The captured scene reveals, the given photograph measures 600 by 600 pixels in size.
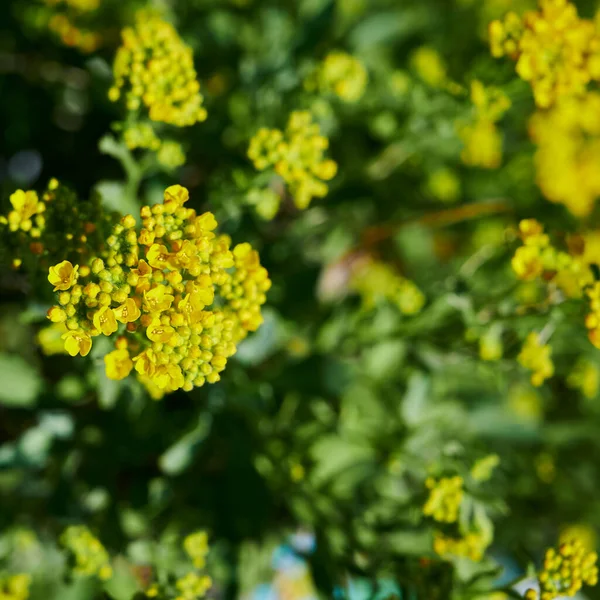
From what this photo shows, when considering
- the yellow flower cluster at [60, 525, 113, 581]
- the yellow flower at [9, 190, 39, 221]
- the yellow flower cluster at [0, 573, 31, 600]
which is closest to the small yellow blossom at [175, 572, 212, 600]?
the yellow flower cluster at [60, 525, 113, 581]

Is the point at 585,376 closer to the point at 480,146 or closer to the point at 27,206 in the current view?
the point at 480,146

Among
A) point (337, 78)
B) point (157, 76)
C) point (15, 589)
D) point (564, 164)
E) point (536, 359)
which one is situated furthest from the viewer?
point (564, 164)

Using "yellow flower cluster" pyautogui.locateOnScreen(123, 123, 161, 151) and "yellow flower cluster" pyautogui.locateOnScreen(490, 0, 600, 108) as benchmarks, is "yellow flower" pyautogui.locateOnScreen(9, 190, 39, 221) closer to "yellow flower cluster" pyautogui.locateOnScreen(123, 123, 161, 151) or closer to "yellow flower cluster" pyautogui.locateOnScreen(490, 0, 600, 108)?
"yellow flower cluster" pyautogui.locateOnScreen(123, 123, 161, 151)

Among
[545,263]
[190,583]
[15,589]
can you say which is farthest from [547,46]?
[15,589]

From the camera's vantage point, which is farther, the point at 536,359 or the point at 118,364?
the point at 536,359

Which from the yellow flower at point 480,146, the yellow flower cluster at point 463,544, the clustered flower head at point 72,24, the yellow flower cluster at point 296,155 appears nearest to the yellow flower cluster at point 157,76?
the yellow flower cluster at point 296,155

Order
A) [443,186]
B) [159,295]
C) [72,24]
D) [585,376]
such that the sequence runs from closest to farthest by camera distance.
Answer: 1. [159,295]
2. [585,376]
3. [72,24]
4. [443,186]

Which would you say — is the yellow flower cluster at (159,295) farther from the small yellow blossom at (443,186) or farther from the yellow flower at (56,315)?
the small yellow blossom at (443,186)
